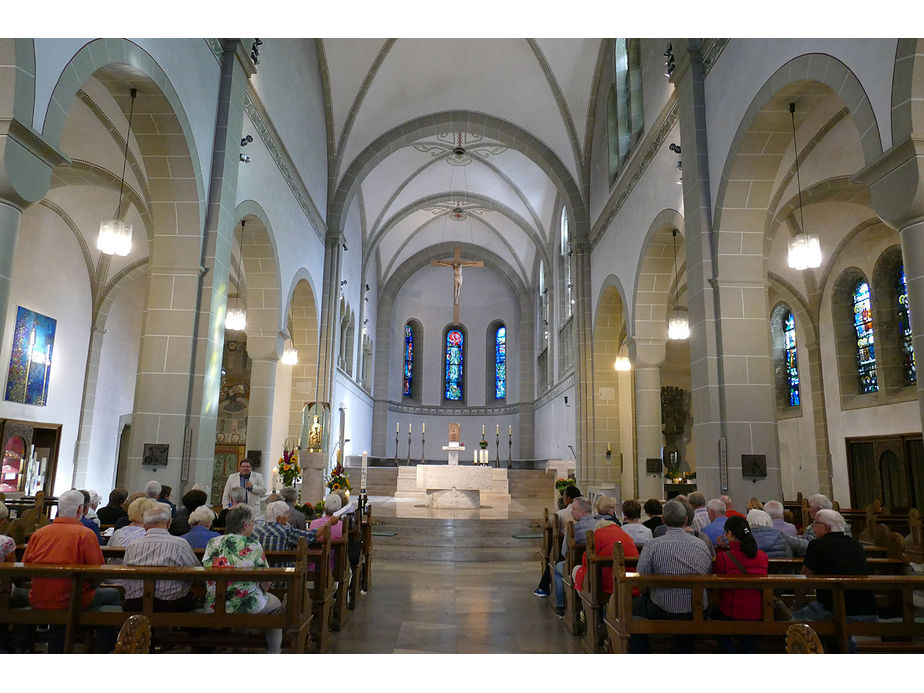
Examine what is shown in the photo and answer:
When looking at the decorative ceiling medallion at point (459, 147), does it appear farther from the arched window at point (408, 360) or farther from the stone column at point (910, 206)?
the stone column at point (910, 206)

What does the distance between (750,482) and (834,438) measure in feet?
28.2

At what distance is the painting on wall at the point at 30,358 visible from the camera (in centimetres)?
1144

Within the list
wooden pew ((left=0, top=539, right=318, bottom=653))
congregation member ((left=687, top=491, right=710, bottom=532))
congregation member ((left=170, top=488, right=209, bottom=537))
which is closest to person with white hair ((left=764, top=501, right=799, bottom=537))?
congregation member ((left=687, top=491, right=710, bottom=532))

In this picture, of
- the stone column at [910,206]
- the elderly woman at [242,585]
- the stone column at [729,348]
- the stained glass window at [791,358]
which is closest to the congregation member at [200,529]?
the elderly woman at [242,585]

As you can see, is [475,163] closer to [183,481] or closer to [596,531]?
[183,481]

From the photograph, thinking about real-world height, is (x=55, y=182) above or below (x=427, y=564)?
above

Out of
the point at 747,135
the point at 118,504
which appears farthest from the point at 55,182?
the point at 747,135

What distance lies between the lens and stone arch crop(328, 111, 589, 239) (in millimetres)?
15219

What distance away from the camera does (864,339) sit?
13461 mm

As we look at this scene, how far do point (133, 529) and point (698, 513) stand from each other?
4.71 meters

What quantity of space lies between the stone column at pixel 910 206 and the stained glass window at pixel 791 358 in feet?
38.0

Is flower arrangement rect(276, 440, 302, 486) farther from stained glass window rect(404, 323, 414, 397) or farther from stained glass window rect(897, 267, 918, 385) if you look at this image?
stained glass window rect(404, 323, 414, 397)

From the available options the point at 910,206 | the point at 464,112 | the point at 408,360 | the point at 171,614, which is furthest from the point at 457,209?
the point at 171,614
